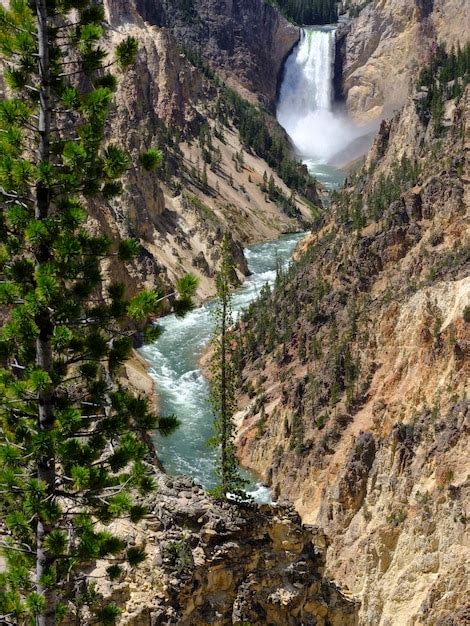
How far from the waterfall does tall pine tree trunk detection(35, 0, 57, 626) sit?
4822 inches

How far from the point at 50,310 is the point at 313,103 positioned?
132906 millimetres

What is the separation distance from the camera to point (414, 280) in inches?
1485

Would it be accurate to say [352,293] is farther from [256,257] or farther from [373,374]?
[256,257]

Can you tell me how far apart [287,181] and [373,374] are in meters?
69.0

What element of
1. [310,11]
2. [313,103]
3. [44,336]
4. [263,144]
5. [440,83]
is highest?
[310,11]

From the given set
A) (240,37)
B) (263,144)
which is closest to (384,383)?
(263,144)

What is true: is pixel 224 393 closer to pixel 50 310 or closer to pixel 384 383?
pixel 384 383

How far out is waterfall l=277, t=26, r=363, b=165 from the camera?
132625mm

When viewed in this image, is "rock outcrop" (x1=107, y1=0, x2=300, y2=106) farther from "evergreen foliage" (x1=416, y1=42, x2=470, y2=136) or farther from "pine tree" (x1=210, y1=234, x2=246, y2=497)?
"pine tree" (x1=210, y1=234, x2=246, y2=497)

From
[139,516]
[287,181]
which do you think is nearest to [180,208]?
[287,181]

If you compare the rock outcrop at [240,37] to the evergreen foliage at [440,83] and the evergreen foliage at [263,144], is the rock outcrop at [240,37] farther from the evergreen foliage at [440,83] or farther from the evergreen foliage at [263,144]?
the evergreen foliage at [440,83]

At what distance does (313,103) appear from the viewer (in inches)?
5418

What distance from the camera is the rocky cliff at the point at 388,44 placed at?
413 ft

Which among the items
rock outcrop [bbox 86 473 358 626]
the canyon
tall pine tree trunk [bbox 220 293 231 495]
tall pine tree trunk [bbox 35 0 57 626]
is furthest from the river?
tall pine tree trunk [bbox 35 0 57 626]
